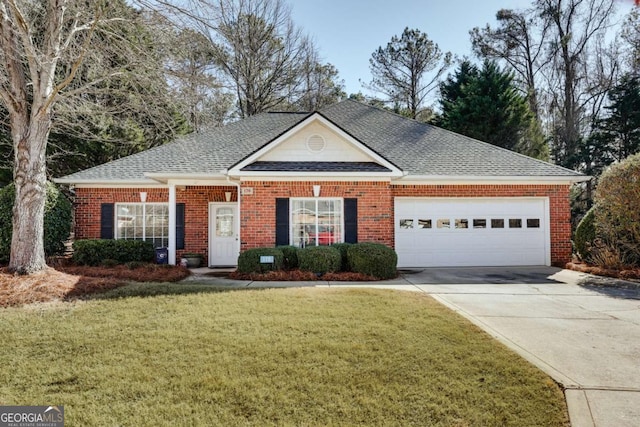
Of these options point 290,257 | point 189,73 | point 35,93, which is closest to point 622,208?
point 290,257

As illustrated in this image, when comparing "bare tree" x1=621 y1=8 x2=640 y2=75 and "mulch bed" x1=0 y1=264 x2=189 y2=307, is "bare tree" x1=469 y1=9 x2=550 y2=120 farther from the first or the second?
"mulch bed" x1=0 y1=264 x2=189 y2=307

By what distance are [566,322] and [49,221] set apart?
13.8 meters

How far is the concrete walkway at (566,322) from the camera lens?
11.0 ft

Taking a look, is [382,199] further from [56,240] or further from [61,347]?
[56,240]

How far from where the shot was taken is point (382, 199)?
1098cm

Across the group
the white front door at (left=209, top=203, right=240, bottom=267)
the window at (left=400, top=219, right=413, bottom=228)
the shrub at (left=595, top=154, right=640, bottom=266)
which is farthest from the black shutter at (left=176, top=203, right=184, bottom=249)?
the shrub at (left=595, top=154, right=640, bottom=266)

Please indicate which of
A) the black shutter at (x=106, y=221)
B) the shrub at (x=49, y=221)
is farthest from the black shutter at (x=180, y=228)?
the shrub at (x=49, y=221)

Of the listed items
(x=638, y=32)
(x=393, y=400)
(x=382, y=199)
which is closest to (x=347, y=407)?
(x=393, y=400)

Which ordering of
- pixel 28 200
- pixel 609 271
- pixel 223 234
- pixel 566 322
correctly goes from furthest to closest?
pixel 223 234
pixel 609 271
pixel 28 200
pixel 566 322

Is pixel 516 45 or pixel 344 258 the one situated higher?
pixel 516 45

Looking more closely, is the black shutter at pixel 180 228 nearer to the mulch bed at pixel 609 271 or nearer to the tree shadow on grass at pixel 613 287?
the tree shadow on grass at pixel 613 287

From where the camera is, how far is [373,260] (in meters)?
9.59

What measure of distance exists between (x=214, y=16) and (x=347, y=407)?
27.9ft

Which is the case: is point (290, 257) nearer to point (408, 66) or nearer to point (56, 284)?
point (56, 284)
